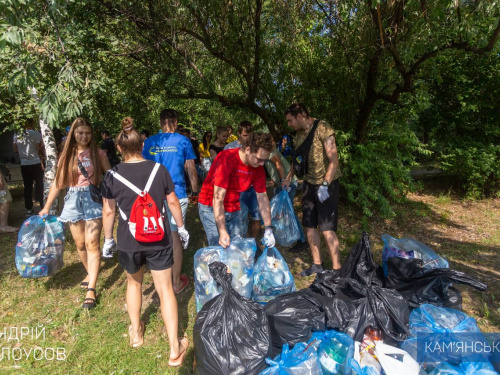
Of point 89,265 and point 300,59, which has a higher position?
point 300,59

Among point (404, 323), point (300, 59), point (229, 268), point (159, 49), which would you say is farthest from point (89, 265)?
point (300, 59)

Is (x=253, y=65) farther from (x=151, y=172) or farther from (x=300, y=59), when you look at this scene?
(x=151, y=172)

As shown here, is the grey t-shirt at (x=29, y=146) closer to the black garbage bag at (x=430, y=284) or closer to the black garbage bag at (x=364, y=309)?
the black garbage bag at (x=364, y=309)

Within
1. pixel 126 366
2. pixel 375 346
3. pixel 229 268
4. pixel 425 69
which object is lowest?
pixel 126 366

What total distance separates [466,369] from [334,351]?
0.79 m

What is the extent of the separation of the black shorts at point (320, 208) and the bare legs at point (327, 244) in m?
0.06

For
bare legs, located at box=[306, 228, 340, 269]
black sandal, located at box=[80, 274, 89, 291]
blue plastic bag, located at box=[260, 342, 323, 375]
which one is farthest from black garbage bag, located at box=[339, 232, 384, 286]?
black sandal, located at box=[80, 274, 89, 291]

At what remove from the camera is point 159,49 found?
491 centimetres

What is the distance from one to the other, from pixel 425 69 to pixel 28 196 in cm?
699

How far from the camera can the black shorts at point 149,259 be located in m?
2.36

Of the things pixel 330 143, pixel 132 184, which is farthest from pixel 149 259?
pixel 330 143

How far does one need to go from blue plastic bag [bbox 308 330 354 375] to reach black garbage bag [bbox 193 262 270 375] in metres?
0.36

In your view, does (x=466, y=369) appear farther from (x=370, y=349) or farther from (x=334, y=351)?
(x=334, y=351)

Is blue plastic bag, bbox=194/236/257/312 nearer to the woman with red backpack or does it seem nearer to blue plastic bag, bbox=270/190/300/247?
the woman with red backpack
